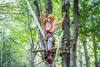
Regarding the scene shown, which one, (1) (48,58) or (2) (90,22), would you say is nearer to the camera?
(1) (48,58)

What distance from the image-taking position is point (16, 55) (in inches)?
1388

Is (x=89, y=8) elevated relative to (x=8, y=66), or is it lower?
elevated

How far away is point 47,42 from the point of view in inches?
211

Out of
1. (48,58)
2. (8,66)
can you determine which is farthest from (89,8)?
(8,66)

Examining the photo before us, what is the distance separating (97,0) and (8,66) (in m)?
26.2

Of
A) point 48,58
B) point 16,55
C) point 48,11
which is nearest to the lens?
point 48,58

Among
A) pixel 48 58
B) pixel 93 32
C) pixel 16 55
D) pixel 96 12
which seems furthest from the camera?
pixel 16 55

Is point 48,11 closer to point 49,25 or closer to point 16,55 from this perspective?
point 49,25

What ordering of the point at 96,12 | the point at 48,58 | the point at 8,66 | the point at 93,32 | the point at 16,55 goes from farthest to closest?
the point at 16,55, the point at 8,66, the point at 93,32, the point at 96,12, the point at 48,58

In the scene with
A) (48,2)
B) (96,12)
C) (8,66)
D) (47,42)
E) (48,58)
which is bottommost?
(8,66)

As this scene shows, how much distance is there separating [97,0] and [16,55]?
30506 mm

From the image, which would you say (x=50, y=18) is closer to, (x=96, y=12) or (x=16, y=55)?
(x=96, y=12)

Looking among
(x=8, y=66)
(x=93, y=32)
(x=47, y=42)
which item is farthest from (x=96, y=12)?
(x=8, y=66)

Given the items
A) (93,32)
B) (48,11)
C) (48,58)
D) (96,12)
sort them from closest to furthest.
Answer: (48,58)
(48,11)
(96,12)
(93,32)
